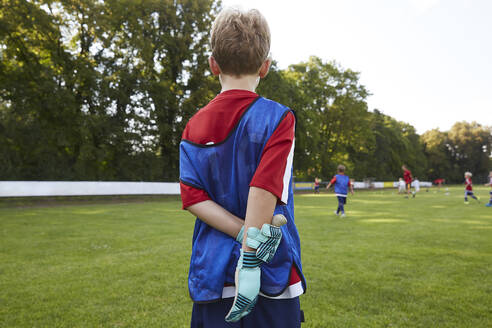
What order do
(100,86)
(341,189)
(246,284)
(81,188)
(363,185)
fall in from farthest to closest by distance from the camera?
(363,185), (100,86), (81,188), (341,189), (246,284)

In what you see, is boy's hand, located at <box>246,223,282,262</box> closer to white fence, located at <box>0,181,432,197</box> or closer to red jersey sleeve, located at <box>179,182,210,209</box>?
red jersey sleeve, located at <box>179,182,210,209</box>

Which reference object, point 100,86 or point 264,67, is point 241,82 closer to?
point 264,67

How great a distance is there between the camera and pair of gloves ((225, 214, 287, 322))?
1230 millimetres

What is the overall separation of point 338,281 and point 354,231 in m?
5.06

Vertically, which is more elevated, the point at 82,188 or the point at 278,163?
the point at 278,163

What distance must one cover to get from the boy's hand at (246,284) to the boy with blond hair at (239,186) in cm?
1

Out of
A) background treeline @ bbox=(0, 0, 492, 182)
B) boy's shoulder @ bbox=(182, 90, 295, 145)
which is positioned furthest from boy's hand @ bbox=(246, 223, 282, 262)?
background treeline @ bbox=(0, 0, 492, 182)

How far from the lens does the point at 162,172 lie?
91.2 ft

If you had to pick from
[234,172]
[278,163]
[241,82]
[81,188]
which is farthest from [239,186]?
[81,188]

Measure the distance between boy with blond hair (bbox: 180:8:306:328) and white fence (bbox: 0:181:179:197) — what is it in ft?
67.3

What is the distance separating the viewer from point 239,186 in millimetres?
1433

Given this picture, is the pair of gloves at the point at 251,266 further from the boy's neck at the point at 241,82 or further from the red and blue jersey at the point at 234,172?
the boy's neck at the point at 241,82

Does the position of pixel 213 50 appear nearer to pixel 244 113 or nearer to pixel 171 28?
pixel 244 113

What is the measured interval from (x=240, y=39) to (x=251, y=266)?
37.8 inches
